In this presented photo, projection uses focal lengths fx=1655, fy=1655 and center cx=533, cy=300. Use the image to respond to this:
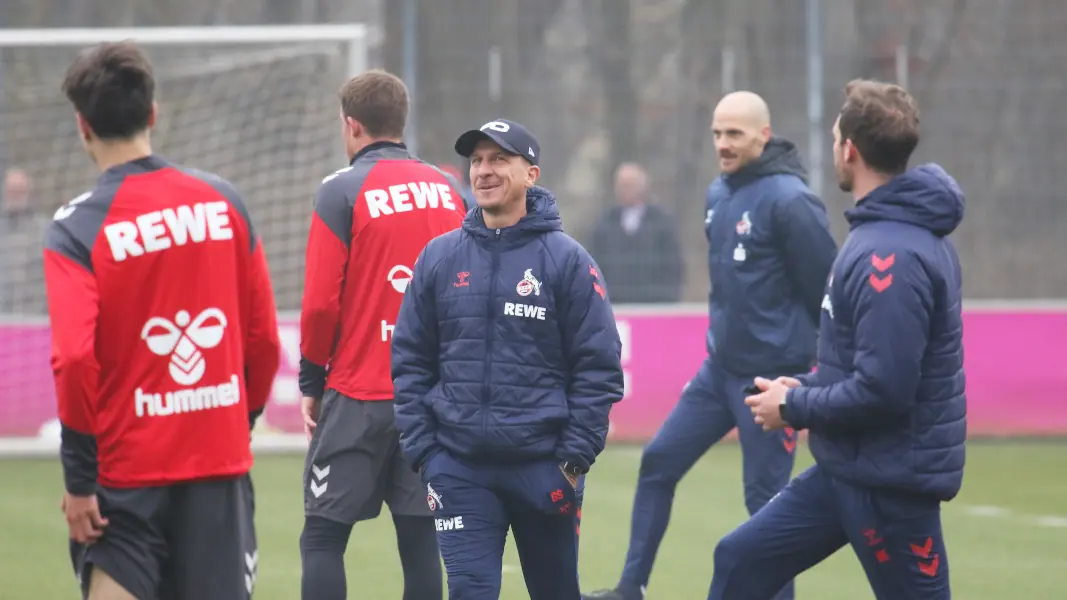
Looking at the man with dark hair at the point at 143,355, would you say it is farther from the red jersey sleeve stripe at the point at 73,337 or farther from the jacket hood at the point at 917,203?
the jacket hood at the point at 917,203

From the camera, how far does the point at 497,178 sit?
527 centimetres

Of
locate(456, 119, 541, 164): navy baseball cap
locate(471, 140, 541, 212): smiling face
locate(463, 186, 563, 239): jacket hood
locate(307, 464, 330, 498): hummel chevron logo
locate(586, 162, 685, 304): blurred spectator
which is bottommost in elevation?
locate(586, 162, 685, 304): blurred spectator

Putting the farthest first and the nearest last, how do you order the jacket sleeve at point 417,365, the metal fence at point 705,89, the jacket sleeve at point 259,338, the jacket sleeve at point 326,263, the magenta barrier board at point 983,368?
the metal fence at point 705,89
the magenta barrier board at point 983,368
the jacket sleeve at point 326,263
the jacket sleeve at point 417,365
the jacket sleeve at point 259,338

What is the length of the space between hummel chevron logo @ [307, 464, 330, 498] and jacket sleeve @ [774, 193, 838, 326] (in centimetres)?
226

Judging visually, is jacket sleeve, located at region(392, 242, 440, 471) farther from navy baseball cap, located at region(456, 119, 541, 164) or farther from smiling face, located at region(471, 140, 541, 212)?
navy baseball cap, located at region(456, 119, 541, 164)

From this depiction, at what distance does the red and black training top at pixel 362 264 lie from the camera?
6.03 metres

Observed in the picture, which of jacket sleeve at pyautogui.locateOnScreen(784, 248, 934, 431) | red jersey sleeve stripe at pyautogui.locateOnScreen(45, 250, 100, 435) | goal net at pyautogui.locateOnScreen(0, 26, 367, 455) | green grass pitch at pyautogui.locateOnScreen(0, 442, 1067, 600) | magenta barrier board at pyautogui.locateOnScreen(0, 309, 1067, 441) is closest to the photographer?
red jersey sleeve stripe at pyautogui.locateOnScreen(45, 250, 100, 435)

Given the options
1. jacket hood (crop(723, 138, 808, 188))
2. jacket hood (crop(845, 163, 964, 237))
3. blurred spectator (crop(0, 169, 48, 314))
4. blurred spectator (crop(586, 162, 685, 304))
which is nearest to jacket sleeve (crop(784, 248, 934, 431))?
jacket hood (crop(845, 163, 964, 237))

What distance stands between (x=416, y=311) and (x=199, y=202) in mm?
966

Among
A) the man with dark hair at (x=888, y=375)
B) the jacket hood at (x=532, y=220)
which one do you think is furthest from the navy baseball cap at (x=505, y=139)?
the man with dark hair at (x=888, y=375)

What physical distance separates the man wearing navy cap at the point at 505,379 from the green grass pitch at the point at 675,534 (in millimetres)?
2510

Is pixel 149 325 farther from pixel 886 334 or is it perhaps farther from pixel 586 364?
pixel 886 334

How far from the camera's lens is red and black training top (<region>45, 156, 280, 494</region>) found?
14.4 feet

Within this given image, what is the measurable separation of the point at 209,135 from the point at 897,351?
1008cm
